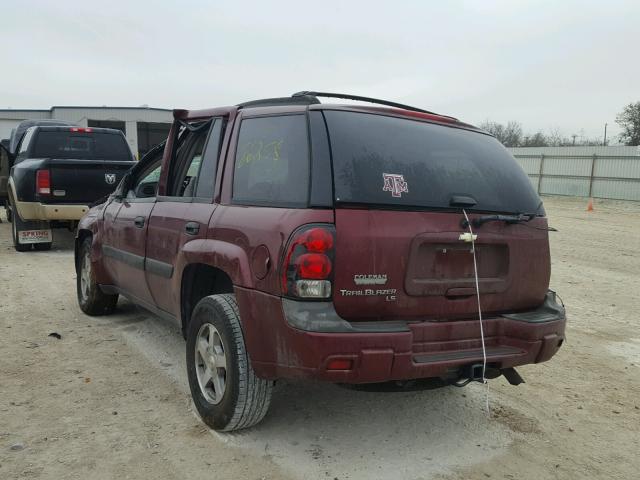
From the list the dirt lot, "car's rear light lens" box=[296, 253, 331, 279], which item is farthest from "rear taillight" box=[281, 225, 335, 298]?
the dirt lot

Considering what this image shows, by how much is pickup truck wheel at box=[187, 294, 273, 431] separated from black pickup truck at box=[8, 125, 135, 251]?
6.45 metres

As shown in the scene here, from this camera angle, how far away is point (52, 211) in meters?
8.99

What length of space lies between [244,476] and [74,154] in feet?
28.5

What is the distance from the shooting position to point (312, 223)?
2725mm

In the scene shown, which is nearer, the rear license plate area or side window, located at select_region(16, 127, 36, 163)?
the rear license plate area

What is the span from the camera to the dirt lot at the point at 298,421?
9.81 feet

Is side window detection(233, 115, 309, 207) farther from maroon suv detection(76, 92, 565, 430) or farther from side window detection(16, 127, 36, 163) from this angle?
side window detection(16, 127, 36, 163)

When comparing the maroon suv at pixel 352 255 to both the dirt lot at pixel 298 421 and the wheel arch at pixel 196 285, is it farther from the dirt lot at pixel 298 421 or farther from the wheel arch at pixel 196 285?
the dirt lot at pixel 298 421

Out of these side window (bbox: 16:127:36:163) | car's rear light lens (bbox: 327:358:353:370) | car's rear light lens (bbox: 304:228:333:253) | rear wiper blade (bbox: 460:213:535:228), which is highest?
side window (bbox: 16:127:36:163)

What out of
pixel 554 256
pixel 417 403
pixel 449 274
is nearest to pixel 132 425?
pixel 417 403

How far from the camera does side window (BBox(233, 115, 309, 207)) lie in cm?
294

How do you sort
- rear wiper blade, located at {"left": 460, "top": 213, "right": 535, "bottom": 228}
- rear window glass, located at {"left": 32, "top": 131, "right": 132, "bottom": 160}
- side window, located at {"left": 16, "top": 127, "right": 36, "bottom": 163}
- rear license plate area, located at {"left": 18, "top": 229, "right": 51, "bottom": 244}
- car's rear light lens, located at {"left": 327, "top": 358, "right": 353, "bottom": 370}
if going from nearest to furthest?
1. car's rear light lens, located at {"left": 327, "top": 358, "right": 353, "bottom": 370}
2. rear wiper blade, located at {"left": 460, "top": 213, "right": 535, "bottom": 228}
3. rear license plate area, located at {"left": 18, "top": 229, "right": 51, "bottom": 244}
4. rear window glass, located at {"left": 32, "top": 131, "right": 132, "bottom": 160}
5. side window, located at {"left": 16, "top": 127, "right": 36, "bottom": 163}

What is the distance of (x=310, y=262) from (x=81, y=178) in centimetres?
750

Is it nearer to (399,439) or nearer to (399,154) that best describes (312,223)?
(399,154)
